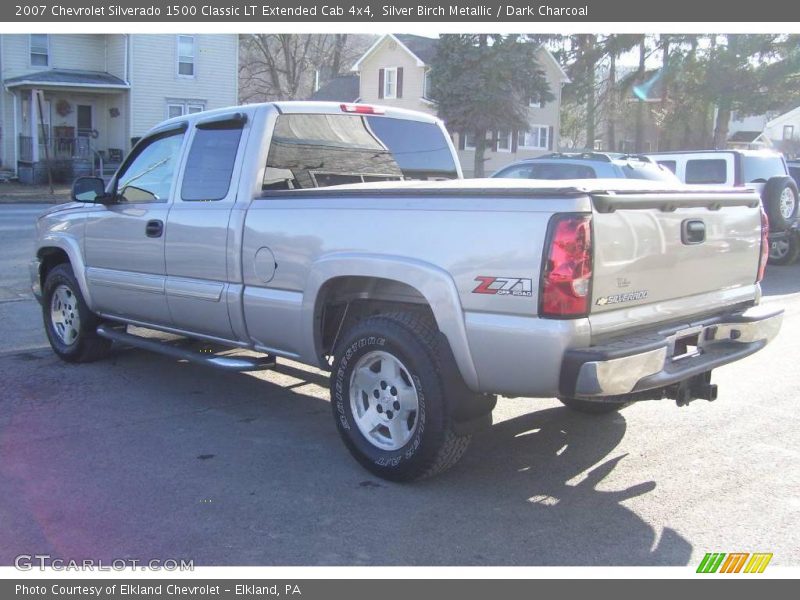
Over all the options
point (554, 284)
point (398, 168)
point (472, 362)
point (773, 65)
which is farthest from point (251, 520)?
point (773, 65)

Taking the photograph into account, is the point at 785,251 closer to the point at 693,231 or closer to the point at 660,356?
the point at 693,231

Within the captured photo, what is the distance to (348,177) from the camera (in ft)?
19.5

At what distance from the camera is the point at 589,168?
39.7 ft

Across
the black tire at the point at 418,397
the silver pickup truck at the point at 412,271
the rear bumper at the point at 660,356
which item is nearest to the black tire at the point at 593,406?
the silver pickup truck at the point at 412,271

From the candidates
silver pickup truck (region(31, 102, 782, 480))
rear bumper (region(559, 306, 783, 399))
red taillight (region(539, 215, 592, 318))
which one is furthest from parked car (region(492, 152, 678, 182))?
red taillight (region(539, 215, 592, 318))

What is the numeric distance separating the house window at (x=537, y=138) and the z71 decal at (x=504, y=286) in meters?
42.3

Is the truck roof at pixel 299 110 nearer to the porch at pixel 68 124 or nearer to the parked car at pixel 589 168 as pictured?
the parked car at pixel 589 168

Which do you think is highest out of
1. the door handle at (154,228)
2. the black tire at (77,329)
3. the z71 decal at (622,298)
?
the door handle at (154,228)

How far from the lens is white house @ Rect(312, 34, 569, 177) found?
1686 inches

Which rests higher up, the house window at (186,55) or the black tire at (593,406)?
the house window at (186,55)

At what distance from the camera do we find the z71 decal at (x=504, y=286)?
385cm

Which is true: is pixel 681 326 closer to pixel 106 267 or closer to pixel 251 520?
pixel 251 520

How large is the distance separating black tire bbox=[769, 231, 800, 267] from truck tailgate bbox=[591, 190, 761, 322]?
1050 cm

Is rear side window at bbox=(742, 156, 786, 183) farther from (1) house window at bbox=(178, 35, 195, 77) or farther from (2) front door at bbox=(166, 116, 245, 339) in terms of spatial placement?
(1) house window at bbox=(178, 35, 195, 77)
